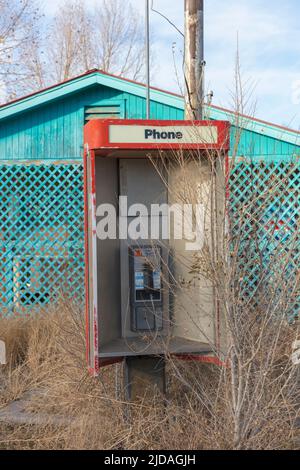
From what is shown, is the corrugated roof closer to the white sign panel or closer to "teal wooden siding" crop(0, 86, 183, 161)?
"teal wooden siding" crop(0, 86, 183, 161)

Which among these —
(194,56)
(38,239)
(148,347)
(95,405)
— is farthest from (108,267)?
(38,239)

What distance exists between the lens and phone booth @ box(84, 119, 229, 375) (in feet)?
14.1

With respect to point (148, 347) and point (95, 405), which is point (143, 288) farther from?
point (95, 405)

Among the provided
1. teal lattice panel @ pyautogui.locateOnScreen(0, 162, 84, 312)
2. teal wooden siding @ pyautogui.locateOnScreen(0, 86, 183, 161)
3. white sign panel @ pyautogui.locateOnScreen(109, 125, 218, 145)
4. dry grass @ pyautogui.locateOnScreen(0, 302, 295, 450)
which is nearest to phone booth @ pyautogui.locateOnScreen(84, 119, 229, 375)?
white sign panel @ pyautogui.locateOnScreen(109, 125, 218, 145)

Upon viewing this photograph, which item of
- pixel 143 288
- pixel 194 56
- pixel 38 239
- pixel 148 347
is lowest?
pixel 148 347

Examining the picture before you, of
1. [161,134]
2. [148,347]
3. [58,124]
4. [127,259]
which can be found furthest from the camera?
[58,124]

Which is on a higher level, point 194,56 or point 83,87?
point 83,87

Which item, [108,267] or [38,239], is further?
[38,239]

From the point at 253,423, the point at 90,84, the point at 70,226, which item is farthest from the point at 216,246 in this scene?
the point at 90,84

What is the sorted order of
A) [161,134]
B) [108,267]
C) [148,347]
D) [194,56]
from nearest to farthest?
[161,134] → [148,347] → [108,267] → [194,56]

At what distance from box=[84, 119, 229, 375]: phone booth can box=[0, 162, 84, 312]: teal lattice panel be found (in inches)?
118

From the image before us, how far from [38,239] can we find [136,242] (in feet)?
11.4

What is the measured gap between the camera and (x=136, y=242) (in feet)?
16.3

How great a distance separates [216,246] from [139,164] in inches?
62.2
